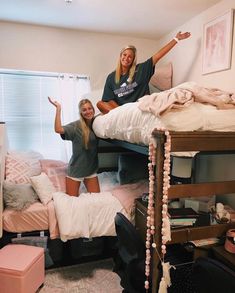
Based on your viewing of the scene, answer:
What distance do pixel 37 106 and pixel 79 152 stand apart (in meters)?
1.08

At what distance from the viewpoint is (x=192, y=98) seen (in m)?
1.34

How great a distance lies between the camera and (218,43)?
7.36 ft

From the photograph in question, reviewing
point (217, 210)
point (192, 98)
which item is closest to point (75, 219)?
point (217, 210)

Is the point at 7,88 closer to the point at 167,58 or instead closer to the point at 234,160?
the point at 167,58

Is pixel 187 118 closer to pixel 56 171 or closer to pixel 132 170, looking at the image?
pixel 132 170

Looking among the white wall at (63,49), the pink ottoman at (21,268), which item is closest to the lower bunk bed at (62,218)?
the pink ottoman at (21,268)

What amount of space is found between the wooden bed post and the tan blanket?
135 millimetres

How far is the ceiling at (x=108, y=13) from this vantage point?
2.33 m

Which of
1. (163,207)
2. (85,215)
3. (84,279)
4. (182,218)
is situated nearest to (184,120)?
(163,207)

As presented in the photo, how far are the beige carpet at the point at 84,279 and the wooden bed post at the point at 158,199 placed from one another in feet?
2.66

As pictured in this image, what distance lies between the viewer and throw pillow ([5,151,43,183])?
2682mm

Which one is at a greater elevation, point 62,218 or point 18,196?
point 18,196

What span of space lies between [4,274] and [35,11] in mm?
2439

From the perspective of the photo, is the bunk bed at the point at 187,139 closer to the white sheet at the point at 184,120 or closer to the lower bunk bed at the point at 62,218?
the white sheet at the point at 184,120
